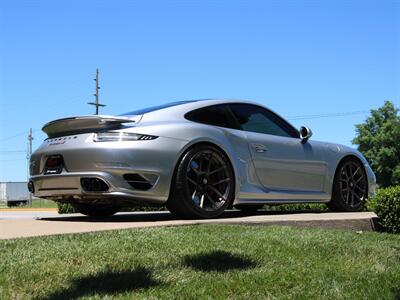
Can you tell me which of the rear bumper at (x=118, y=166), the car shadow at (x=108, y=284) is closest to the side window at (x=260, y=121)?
the rear bumper at (x=118, y=166)

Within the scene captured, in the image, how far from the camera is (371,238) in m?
5.11

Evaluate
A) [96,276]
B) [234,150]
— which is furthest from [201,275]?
[234,150]

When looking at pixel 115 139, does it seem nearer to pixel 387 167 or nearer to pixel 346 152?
pixel 346 152

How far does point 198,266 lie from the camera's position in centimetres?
368

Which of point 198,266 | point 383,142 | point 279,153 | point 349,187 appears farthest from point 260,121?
point 383,142

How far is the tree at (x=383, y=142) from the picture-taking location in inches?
2018

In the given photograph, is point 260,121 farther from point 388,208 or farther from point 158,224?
point 158,224

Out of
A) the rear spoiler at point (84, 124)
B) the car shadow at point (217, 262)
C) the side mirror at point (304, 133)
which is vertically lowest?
the car shadow at point (217, 262)

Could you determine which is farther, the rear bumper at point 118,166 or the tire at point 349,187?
the tire at point 349,187

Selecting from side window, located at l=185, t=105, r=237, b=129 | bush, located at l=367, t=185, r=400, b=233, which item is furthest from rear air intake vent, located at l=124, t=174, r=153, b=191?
bush, located at l=367, t=185, r=400, b=233

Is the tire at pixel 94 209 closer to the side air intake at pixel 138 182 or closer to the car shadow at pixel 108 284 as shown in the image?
the side air intake at pixel 138 182

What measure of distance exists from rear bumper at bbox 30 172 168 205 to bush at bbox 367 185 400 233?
8.22 feet

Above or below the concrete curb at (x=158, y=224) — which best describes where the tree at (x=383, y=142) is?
below

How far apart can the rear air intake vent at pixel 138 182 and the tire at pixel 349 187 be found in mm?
3080
